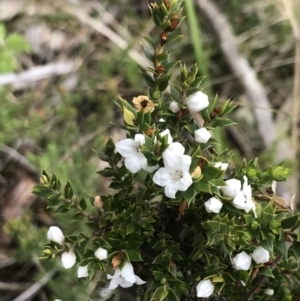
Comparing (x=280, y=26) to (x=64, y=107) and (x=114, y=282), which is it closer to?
(x=64, y=107)

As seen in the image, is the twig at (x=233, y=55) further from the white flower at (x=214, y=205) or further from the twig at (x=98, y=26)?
the white flower at (x=214, y=205)

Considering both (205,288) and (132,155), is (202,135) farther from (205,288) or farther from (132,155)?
(205,288)

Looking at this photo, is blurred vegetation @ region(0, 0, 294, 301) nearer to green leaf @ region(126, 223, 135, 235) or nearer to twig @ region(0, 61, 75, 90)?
twig @ region(0, 61, 75, 90)

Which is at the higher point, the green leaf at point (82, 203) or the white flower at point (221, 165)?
the white flower at point (221, 165)

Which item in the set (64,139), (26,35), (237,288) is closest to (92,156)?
(64,139)

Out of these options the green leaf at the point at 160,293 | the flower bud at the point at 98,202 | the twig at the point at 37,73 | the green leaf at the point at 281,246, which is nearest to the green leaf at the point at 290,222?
the green leaf at the point at 281,246
